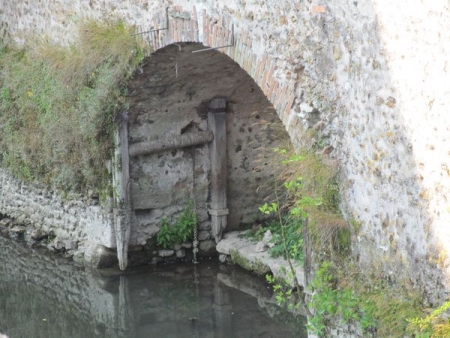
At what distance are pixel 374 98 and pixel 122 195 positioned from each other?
14.8 feet

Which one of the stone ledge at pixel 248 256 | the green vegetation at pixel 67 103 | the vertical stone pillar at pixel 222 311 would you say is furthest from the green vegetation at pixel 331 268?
the green vegetation at pixel 67 103

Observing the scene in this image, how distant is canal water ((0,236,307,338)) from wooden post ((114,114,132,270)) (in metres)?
0.32

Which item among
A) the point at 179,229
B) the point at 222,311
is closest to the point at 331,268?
the point at 222,311

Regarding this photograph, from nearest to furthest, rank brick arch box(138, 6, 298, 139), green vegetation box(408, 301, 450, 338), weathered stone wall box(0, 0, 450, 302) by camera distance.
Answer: green vegetation box(408, 301, 450, 338), weathered stone wall box(0, 0, 450, 302), brick arch box(138, 6, 298, 139)

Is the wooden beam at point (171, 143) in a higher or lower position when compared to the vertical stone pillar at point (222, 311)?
higher

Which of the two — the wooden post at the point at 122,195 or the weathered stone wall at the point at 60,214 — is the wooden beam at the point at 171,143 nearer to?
the wooden post at the point at 122,195

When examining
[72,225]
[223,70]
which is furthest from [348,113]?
[72,225]

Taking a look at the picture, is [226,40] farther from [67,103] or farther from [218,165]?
[67,103]

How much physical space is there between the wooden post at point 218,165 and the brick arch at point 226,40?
1.51 meters

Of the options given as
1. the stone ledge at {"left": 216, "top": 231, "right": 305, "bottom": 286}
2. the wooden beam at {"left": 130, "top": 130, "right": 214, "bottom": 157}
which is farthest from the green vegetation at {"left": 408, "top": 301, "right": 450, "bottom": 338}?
the wooden beam at {"left": 130, "top": 130, "right": 214, "bottom": 157}

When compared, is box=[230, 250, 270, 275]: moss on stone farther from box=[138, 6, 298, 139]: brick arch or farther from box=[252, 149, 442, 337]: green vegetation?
box=[252, 149, 442, 337]: green vegetation

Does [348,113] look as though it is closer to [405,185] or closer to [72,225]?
[405,185]

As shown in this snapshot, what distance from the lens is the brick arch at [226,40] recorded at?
21.5ft

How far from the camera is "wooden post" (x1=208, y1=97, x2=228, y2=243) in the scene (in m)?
9.84
